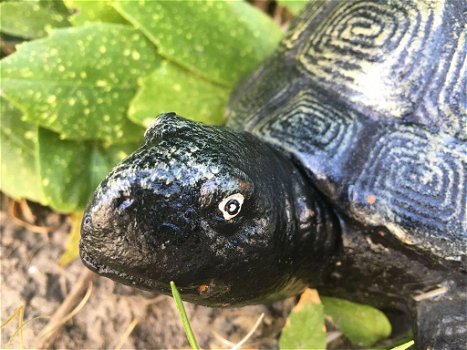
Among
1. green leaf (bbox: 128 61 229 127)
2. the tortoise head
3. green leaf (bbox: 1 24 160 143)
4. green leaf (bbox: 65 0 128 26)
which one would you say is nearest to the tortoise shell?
the tortoise head

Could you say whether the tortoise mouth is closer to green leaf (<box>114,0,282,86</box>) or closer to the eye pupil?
the eye pupil

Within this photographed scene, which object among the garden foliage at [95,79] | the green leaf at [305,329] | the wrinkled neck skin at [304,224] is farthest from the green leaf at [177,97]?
the green leaf at [305,329]

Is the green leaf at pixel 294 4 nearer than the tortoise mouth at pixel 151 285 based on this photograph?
No

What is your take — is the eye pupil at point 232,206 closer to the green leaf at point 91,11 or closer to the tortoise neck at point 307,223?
the tortoise neck at point 307,223

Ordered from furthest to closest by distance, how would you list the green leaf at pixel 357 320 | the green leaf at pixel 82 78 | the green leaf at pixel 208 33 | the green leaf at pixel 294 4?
the green leaf at pixel 294 4 < the green leaf at pixel 208 33 < the green leaf at pixel 82 78 < the green leaf at pixel 357 320

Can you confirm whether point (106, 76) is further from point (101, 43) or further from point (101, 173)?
point (101, 173)
